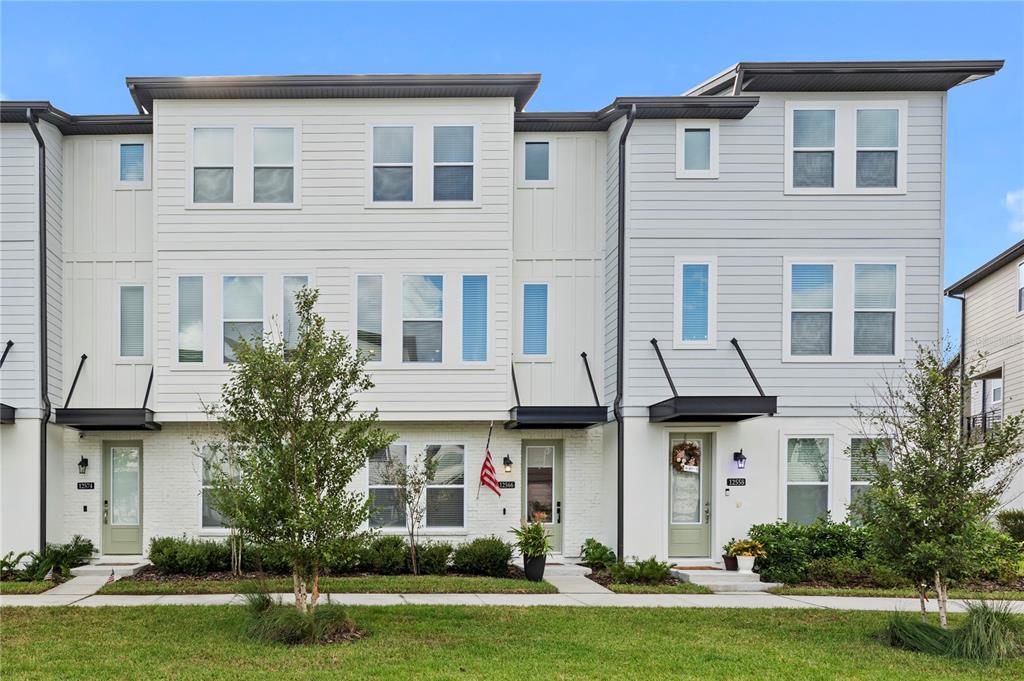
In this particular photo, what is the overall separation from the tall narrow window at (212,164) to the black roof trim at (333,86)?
70 centimetres

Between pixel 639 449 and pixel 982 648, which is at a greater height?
pixel 639 449

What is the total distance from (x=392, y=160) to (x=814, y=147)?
7.88 m

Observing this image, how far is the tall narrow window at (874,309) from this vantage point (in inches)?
611

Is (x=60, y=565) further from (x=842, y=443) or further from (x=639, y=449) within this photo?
(x=842, y=443)

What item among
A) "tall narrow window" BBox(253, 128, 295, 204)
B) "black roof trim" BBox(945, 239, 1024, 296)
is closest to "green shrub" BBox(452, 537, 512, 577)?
"tall narrow window" BBox(253, 128, 295, 204)

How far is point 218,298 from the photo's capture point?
50.8 ft

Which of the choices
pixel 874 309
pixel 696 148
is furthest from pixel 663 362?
pixel 874 309

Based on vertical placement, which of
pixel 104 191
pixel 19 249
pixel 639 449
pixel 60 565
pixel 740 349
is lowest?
pixel 60 565

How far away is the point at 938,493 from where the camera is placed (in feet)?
30.9

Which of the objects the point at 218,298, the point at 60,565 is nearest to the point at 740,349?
the point at 218,298

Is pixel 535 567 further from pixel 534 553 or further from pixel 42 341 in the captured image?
pixel 42 341

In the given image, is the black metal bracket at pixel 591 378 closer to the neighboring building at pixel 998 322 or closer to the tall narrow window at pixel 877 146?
the tall narrow window at pixel 877 146

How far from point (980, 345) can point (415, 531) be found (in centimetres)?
1866

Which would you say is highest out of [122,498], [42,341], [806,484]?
[42,341]
